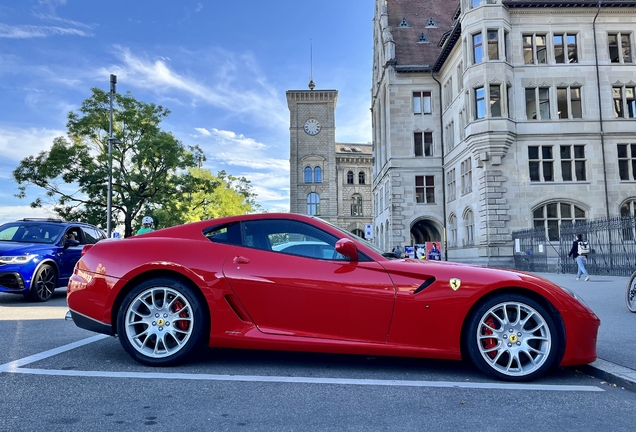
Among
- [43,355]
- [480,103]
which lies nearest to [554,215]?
[480,103]

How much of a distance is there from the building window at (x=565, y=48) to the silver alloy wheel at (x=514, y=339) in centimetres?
2960

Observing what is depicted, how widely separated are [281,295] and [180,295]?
2.84 ft

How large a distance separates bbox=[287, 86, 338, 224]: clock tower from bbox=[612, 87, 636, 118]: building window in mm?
46360

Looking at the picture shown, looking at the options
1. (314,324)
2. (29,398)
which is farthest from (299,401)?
(29,398)

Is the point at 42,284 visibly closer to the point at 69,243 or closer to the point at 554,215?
the point at 69,243

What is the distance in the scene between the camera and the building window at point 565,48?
29125 millimetres

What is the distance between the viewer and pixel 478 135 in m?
28.2

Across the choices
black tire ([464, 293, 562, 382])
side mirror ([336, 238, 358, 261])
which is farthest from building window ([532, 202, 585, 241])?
side mirror ([336, 238, 358, 261])

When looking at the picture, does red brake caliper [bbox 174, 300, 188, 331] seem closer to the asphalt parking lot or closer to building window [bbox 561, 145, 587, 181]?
the asphalt parking lot

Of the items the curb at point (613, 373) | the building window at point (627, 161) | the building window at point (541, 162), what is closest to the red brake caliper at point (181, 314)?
the curb at point (613, 373)

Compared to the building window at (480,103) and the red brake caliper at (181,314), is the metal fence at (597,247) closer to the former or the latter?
the building window at (480,103)

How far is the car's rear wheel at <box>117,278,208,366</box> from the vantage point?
415 centimetres

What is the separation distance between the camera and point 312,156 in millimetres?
73062

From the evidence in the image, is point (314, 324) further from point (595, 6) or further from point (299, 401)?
point (595, 6)
